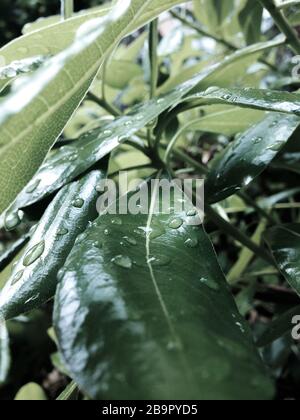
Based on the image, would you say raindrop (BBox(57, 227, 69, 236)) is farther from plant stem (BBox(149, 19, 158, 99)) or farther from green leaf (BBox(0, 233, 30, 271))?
plant stem (BBox(149, 19, 158, 99))

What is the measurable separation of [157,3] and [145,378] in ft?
1.38

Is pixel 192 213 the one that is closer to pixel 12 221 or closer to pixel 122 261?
pixel 122 261

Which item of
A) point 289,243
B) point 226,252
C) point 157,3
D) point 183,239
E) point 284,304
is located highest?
point 157,3

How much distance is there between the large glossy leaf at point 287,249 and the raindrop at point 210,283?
0.29ft

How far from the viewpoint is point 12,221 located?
0.57 m

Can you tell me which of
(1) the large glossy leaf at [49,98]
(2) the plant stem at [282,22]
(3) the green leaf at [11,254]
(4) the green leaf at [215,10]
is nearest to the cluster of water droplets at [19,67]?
(1) the large glossy leaf at [49,98]

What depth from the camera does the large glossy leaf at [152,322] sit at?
10.1 inches

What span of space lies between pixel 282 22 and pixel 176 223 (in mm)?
371

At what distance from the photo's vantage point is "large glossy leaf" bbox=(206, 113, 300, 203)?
0.55 m

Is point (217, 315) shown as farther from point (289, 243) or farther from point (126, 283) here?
point (289, 243)

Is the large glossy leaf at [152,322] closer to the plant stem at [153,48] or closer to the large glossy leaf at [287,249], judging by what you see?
the large glossy leaf at [287,249]

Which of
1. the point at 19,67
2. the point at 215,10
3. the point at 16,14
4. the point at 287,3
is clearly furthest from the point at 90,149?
the point at 16,14

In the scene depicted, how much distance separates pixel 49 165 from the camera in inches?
23.1

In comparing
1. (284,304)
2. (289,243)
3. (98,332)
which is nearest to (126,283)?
(98,332)
